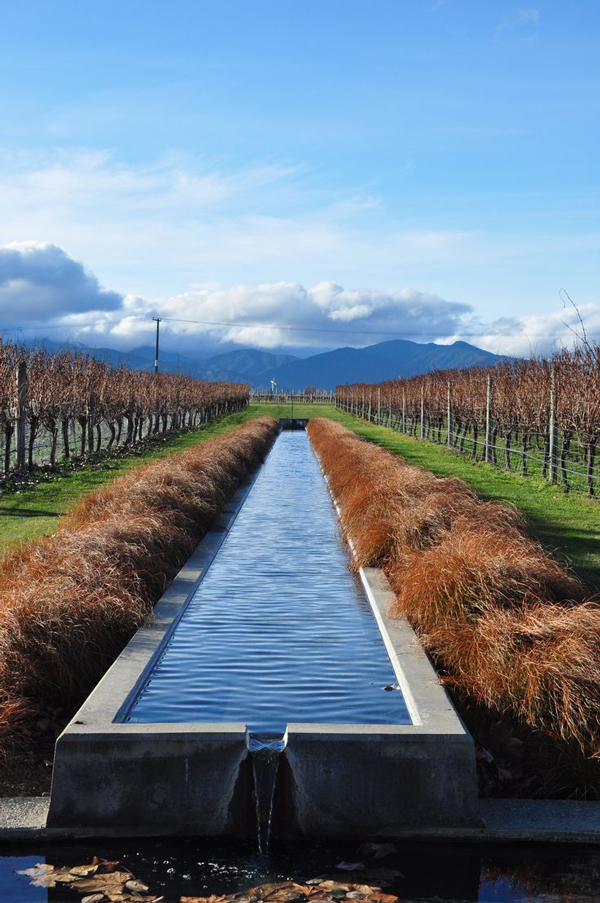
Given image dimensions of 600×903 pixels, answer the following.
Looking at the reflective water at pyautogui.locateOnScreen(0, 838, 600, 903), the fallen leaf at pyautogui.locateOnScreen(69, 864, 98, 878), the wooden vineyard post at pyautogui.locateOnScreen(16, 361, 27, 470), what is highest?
the wooden vineyard post at pyautogui.locateOnScreen(16, 361, 27, 470)

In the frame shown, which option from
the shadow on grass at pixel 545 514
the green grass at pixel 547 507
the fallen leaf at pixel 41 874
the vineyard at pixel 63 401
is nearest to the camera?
the fallen leaf at pixel 41 874

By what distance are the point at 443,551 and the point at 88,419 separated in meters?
22.6

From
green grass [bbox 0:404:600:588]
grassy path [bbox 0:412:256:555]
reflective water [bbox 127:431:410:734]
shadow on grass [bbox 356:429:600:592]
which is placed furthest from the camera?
grassy path [bbox 0:412:256:555]

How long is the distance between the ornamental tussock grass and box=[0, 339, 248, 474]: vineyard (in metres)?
8.69

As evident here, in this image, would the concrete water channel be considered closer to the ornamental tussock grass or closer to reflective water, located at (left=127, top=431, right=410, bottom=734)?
reflective water, located at (left=127, top=431, right=410, bottom=734)

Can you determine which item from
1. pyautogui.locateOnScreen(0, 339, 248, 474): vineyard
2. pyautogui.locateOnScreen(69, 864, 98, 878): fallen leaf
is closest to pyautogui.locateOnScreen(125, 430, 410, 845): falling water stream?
pyautogui.locateOnScreen(69, 864, 98, 878): fallen leaf

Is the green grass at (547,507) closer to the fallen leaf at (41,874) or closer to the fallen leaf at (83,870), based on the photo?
the fallen leaf at (83,870)

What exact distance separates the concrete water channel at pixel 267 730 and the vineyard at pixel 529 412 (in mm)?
11328

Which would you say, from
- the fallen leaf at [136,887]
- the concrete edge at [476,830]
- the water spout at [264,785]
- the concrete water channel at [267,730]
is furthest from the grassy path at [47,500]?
the fallen leaf at [136,887]

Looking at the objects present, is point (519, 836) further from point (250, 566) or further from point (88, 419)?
point (88, 419)

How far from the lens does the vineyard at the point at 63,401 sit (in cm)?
2150

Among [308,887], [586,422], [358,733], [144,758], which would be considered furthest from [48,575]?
[586,422]

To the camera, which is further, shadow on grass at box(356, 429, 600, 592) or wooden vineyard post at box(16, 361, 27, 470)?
wooden vineyard post at box(16, 361, 27, 470)

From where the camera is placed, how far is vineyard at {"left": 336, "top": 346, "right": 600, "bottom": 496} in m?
20.8
